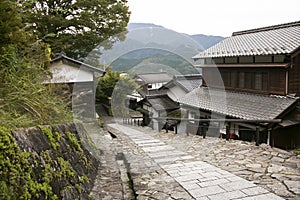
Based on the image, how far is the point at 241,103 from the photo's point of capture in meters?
11.4

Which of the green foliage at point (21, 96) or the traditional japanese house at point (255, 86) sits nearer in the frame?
the green foliage at point (21, 96)

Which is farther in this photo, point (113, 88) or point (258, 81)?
point (113, 88)

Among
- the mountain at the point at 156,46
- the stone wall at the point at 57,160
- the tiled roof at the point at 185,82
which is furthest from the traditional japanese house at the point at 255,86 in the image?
the stone wall at the point at 57,160

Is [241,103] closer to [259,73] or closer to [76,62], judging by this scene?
[259,73]

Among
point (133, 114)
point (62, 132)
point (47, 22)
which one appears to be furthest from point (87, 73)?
point (133, 114)

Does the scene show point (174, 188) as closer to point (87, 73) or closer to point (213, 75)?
point (87, 73)

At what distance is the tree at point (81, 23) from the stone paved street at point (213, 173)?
1046 centimetres

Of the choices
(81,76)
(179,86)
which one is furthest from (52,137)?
(179,86)

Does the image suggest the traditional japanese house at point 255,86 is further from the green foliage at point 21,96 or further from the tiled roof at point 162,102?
the green foliage at point 21,96

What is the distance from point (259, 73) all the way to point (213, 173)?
A: 8394 millimetres

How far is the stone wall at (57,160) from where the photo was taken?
2336 millimetres

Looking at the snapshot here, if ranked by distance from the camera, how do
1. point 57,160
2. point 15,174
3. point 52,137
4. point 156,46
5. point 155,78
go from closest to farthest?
point 15,174 < point 57,160 < point 52,137 < point 156,46 < point 155,78

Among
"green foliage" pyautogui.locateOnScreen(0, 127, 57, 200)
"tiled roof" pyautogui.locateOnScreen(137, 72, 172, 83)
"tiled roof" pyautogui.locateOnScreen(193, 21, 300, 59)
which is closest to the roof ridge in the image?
"tiled roof" pyautogui.locateOnScreen(193, 21, 300, 59)

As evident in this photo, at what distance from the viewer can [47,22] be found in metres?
14.2
